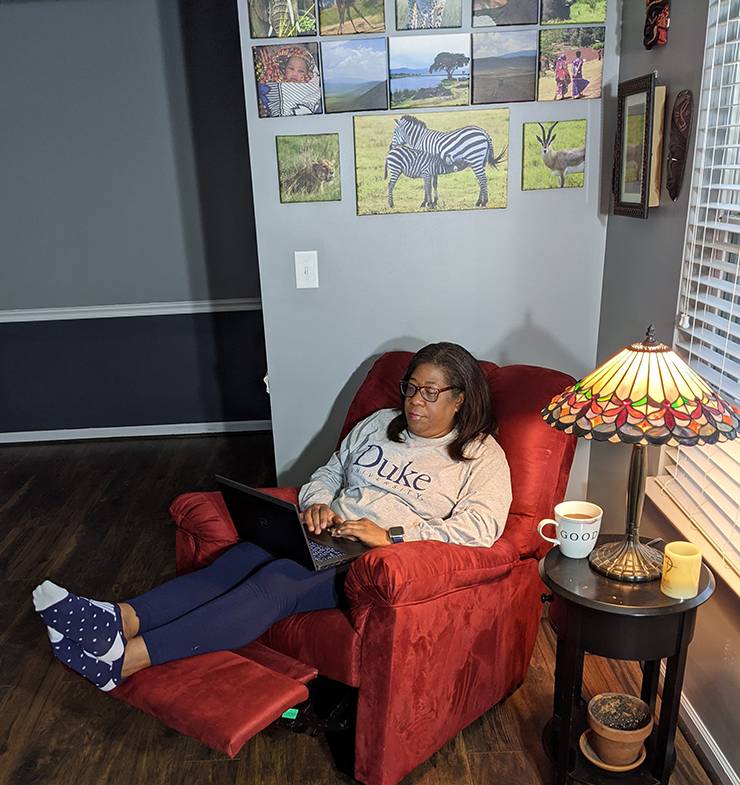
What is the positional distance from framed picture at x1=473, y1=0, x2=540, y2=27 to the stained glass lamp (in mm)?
1243

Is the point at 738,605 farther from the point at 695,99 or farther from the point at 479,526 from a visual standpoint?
the point at 695,99

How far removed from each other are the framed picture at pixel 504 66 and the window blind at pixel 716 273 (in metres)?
0.69

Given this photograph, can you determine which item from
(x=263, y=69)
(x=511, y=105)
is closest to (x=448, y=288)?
(x=511, y=105)

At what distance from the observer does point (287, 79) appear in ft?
7.90

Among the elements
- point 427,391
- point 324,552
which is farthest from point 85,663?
point 427,391

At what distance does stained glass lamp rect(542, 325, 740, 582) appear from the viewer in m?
1.53

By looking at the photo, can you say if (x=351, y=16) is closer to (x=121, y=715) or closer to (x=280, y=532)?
(x=280, y=532)

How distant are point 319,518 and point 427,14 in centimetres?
156

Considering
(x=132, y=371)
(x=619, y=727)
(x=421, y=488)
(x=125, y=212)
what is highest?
(x=125, y=212)

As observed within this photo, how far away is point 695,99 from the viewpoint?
187 cm

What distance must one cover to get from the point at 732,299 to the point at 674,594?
69 cm

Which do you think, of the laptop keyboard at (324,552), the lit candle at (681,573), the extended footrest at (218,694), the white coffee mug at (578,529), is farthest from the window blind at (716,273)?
the extended footrest at (218,694)

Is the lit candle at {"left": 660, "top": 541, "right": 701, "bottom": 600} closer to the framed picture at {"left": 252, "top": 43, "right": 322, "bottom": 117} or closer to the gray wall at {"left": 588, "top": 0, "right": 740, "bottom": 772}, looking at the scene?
the gray wall at {"left": 588, "top": 0, "right": 740, "bottom": 772}

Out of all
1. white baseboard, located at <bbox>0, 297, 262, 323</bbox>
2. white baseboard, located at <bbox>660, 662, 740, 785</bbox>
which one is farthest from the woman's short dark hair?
white baseboard, located at <bbox>0, 297, 262, 323</bbox>
